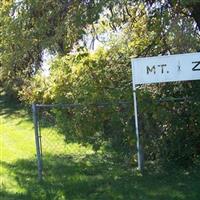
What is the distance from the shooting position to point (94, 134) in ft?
34.8

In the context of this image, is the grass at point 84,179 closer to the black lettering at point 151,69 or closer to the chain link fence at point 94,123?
the chain link fence at point 94,123

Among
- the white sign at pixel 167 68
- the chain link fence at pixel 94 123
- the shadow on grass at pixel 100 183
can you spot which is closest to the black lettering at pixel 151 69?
the white sign at pixel 167 68

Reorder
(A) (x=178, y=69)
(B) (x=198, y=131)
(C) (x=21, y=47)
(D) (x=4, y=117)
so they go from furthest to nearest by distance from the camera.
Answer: (D) (x=4, y=117) < (C) (x=21, y=47) < (B) (x=198, y=131) < (A) (x=178, y=69)

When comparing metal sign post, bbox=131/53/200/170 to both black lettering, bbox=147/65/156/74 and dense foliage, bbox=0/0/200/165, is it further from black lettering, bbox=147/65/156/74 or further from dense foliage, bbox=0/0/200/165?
dense foliage, bbox=0/0/200/165

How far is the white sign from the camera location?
30.8ft

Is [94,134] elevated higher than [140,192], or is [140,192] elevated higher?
[94,134]

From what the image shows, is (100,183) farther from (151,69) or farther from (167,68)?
(167,68)

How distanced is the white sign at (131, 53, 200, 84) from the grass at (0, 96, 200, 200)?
1.69 metres

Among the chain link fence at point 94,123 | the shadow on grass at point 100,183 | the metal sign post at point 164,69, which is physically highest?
the metal sign post at point 164,69

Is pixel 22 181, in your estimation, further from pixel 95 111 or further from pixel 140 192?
pixel 140 192

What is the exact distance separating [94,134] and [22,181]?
1.58 m

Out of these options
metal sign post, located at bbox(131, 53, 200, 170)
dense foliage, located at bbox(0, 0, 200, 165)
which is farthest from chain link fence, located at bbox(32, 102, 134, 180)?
metal sign post, located at bbox(131, 53, 200, 170)

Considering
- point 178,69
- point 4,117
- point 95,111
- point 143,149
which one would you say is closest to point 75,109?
point 95,111

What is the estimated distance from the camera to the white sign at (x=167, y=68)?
9.38 metres
